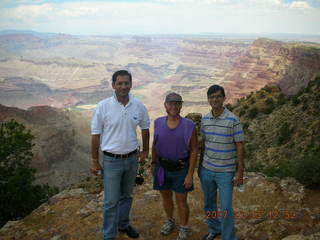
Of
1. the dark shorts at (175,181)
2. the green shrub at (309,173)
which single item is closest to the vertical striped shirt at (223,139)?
the dark shorts at (175,181)

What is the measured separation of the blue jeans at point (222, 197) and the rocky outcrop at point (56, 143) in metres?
27.0

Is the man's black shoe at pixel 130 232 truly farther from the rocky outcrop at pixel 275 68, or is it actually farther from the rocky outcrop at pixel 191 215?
the rocky outcrop at pixel 275 68

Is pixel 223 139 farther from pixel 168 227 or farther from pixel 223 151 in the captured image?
pixel 168 227

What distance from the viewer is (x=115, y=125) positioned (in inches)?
151

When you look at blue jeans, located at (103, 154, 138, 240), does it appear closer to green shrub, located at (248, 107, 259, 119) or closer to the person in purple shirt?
the person in purple shirt

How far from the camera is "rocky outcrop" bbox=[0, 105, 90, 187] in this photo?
105 feet

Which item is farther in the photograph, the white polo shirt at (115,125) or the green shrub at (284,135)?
the green shrub at (284,135)

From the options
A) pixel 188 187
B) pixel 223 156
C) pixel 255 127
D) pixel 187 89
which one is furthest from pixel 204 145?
pixel 187 89

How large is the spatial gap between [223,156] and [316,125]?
986 cm

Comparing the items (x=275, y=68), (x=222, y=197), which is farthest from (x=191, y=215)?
(x=275, y=68)

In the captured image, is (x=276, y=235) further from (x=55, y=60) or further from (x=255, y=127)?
(x=55, y=60)

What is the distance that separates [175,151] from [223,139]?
626 millimetres

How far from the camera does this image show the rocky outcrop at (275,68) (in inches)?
1325
